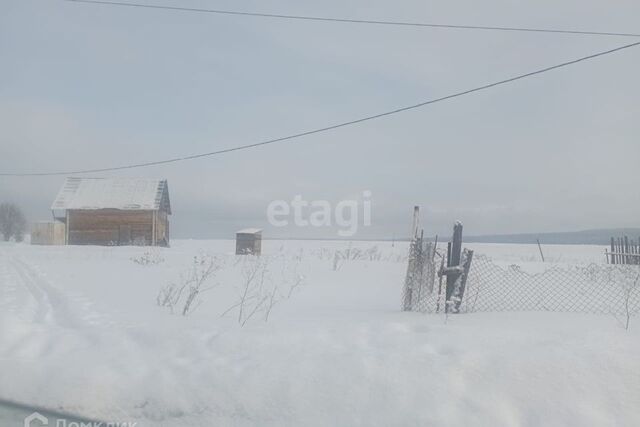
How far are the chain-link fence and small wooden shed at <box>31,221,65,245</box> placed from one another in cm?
3504

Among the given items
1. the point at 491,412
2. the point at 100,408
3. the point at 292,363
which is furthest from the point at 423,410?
the point at 100,408

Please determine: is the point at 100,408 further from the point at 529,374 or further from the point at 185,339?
the point at 529,374

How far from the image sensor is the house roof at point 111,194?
35.4 metres

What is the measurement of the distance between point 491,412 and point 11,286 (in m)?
10.6

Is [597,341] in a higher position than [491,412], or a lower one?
higher

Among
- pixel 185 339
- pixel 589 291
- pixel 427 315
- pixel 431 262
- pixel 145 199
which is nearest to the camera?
pixel 185 339

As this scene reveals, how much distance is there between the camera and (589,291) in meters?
10.4

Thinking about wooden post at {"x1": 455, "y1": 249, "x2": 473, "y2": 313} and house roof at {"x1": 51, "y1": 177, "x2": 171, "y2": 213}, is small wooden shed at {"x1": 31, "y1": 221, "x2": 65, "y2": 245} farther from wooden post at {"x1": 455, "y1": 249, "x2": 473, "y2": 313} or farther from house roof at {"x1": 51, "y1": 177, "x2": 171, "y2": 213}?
wooden post at {"x1": 455, "y1": 249, "x2": 473, "y2": 313}

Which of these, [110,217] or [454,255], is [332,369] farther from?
[110,217]

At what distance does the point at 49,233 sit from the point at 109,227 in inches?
225

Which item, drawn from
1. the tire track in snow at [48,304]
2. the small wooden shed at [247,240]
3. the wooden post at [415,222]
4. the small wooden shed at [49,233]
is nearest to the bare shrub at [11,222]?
the small wooden shed at [49,233]

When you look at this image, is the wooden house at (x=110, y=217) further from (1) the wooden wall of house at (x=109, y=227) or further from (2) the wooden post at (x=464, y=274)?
(2) the wooden post at (x=464, y=274)

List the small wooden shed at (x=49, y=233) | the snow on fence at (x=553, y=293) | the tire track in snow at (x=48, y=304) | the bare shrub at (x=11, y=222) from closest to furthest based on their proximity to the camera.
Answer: the tire track in snow at (x=48, y=304) < the snow on fence at (x=553, y=293) < the small wooden shed at (x=49, y=233) < the bare shrub at (x=11, y=222)

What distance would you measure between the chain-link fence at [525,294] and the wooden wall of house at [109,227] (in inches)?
1137
